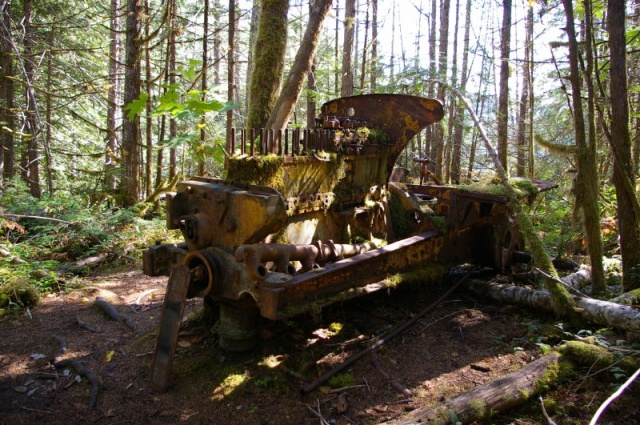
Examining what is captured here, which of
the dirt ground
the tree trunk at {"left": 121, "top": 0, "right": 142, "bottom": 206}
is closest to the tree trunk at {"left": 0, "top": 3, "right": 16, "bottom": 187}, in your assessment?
the tree trunk at {"left": 121, "top": 0, "right": 142, "bottom": 206}

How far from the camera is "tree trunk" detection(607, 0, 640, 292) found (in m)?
4.40

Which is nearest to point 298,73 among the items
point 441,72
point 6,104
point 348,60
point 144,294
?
point 144,294

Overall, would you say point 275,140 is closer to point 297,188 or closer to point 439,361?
point 297,188

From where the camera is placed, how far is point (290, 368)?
152 inches

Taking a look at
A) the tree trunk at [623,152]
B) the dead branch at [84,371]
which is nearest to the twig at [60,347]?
the dead branch at [84,371]

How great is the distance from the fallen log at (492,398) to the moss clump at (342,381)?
748 mm

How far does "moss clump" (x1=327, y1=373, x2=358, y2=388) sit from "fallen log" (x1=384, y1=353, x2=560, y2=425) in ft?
2.45

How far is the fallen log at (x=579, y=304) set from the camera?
3861mm

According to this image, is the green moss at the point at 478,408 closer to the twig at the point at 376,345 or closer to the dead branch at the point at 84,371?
the twig at the point at 376,345

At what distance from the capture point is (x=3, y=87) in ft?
33.8

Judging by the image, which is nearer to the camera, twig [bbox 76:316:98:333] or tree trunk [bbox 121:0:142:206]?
twig [bbox 76:316:98:333]

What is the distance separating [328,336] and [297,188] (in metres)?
1.51

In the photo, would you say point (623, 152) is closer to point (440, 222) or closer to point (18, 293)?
point (440, 222)

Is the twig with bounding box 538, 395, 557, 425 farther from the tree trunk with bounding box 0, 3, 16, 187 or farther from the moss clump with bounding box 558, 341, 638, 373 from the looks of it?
the tree trunk with bounding box 0, 3, 16, 187
